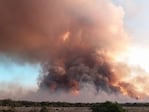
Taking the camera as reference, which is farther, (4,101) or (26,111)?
(4,101)

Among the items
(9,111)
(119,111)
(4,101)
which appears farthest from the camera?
(4,101)

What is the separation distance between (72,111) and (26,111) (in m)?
19.2

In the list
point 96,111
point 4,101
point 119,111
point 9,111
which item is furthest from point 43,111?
point 4,101

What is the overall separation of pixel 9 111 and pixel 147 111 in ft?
164

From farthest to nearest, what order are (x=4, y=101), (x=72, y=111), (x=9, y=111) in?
(x=4, y=101) < (x=72, y=111) < (x=9, y=111)

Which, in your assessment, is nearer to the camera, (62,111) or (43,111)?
(43,111)

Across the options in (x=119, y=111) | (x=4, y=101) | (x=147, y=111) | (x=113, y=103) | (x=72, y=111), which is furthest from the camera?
(x=4, y=101)

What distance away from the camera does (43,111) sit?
13425 centimetres

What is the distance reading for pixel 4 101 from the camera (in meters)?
196

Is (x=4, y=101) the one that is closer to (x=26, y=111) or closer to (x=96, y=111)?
(x=26, y=111)

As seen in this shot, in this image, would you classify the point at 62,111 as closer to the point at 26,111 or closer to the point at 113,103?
the point at 26,111

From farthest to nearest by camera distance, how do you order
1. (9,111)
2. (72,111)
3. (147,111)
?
(72,111)
(147,111)
(9,111)

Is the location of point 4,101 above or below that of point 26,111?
above

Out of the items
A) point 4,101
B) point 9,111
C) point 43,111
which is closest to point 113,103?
point 43,111
